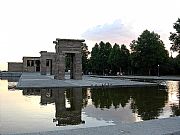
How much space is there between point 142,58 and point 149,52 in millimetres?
2071

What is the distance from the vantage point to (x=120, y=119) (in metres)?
12.7

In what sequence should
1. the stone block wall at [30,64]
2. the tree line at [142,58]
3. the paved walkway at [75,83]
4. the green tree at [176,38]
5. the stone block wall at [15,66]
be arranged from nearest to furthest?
the paved walkway at [75,83], the green tree at [176,38], the tree line at [142,58], the stone block wall at [30,64], the stone block wall at [15,66]

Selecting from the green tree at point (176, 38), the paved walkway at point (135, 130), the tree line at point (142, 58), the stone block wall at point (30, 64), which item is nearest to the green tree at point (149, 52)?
the tree line at point (142, 58)

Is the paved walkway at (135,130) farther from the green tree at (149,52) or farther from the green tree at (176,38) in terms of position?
the green tree at (149,52)

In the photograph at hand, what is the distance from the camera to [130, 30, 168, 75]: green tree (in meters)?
69.3

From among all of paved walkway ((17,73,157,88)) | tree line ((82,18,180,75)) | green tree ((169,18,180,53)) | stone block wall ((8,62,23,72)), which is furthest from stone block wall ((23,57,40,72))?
paved walkway ((17,73,157,88))

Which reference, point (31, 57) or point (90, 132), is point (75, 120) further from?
point (31, 57)

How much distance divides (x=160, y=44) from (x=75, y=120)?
61.6 meters

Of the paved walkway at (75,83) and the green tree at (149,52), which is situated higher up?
the green tree at (149,52)

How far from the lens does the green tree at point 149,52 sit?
69312mm

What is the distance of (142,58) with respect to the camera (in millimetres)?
70250

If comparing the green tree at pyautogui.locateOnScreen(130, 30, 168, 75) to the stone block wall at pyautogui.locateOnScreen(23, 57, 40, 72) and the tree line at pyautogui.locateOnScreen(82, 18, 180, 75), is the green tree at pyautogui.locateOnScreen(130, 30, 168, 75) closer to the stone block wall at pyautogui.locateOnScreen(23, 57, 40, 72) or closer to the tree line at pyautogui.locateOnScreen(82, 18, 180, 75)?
the tree line at pyautogui.locateOnScreen(82, 18, 180, 75)

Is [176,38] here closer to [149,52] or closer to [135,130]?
[149,52]

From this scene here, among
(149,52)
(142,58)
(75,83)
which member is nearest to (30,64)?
(142,58)
